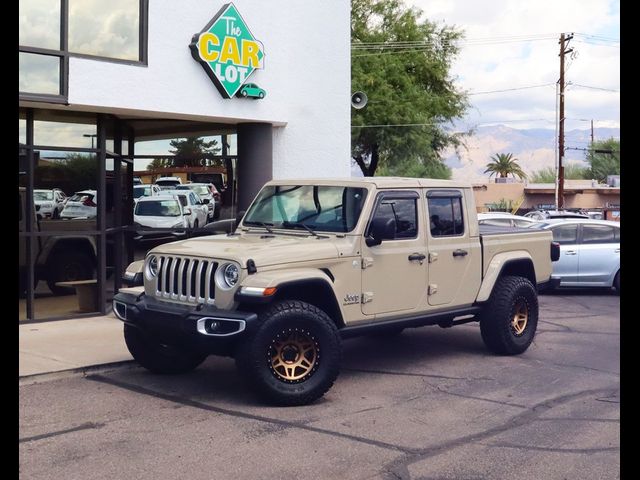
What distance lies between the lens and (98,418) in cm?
687

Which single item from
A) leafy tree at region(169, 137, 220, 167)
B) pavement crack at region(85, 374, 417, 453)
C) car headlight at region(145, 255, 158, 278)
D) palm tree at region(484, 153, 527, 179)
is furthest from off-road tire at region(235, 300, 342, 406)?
palm tree at region(484, 153, 527, 179)

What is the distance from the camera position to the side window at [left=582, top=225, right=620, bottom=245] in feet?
52.7

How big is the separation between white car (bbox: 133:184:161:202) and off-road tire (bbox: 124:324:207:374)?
6017 millimetres

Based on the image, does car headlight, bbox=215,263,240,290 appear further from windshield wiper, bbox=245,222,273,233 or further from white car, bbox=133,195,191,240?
white car, bbox=133,195,191,240

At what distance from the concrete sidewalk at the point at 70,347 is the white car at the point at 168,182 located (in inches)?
108

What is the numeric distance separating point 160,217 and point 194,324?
763cm

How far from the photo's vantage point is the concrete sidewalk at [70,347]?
332 inches

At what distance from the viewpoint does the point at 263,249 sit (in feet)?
24.5

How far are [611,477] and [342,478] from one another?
1.76 metres

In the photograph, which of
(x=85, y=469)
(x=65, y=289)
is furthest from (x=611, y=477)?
(x=65, y=289)

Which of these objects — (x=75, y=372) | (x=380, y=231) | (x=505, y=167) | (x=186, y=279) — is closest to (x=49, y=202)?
(x=75, y=372)

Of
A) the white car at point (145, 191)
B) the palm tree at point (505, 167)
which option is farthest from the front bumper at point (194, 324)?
the palm tree at point (505, 167)

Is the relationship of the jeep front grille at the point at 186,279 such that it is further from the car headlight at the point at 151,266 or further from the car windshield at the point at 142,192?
the car windshield at the point at 142,192
